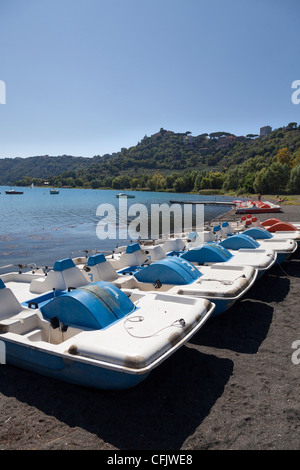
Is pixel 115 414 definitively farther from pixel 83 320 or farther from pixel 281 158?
pixel 281 158

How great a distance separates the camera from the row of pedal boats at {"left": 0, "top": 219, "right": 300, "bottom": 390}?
195 inches

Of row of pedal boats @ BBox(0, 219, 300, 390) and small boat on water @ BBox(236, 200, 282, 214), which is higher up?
small boat on water @ BBox(236, 200, 282, 214)

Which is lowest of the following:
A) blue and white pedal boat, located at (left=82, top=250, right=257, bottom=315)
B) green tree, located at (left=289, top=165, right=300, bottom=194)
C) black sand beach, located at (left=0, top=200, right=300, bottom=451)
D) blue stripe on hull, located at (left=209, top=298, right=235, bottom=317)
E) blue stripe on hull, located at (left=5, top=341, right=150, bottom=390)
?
black sand beach, located at (left=0, top=200, right=300, bottom=451)

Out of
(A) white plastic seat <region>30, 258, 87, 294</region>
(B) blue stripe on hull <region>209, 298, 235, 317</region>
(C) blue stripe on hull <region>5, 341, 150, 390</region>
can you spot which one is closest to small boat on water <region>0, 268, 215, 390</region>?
(C) blue stripe on hull <region>5, 341, 150, 390</region>

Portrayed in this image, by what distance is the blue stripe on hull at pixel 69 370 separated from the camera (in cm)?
492

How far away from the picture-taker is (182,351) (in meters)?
7.01

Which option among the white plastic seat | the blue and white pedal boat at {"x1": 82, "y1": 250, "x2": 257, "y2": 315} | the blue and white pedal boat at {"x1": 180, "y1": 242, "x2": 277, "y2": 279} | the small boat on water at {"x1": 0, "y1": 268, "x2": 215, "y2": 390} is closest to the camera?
the small boat on water at {"x1": 0, "y1": 268, "x2": 215, "y2": 390}

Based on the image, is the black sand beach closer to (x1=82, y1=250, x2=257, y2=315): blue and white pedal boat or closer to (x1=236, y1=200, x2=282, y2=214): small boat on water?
(x1=82, y1=250, x2=257, y2=315): blue and white pedal boat

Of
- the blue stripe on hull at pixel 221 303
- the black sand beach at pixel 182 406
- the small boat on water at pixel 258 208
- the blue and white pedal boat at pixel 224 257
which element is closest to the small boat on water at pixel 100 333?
the black sand beach at pixel 182 406

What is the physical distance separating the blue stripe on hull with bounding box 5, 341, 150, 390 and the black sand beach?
0.90 ft

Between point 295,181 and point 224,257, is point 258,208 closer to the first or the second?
point 224,257

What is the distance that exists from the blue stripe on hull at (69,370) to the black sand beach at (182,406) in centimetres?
27
